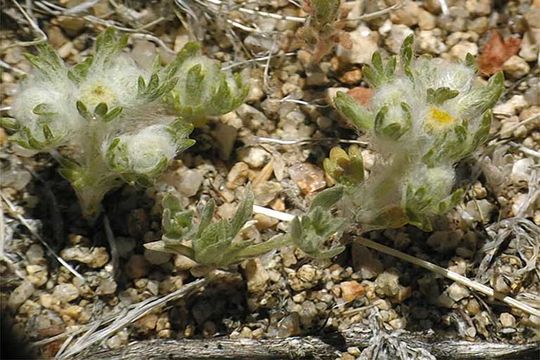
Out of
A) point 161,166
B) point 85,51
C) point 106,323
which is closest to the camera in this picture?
point 161,166

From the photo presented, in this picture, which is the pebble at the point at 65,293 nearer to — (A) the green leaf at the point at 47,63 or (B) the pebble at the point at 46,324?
(B) the pebble at the point at 46,324

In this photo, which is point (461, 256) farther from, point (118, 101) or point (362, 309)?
point (118, 101)

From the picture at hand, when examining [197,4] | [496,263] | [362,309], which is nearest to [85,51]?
[197,4]

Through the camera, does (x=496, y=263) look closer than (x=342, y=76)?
Yes

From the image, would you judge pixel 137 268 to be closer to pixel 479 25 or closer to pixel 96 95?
pixel 96 95

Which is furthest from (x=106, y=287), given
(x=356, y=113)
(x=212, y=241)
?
(x=356, y=113)

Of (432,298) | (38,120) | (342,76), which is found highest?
(38,120)

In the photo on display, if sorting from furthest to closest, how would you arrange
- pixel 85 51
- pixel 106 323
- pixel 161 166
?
1. pixel 85 51
2. pixel 106 323
3. pixel 161 166
